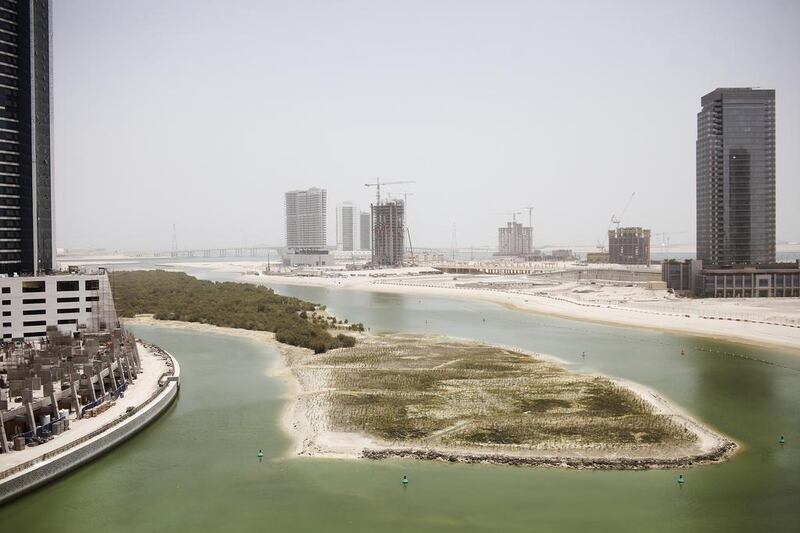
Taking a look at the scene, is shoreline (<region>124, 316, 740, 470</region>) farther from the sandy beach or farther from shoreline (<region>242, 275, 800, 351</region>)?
the sandy beach

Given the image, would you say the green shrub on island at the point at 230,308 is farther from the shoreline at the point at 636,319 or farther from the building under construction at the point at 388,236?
the building under construction at the point at 388,236

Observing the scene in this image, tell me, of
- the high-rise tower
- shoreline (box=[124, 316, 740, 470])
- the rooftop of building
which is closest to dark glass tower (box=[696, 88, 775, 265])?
the rooftop of building

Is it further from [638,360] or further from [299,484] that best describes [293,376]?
[638,360]

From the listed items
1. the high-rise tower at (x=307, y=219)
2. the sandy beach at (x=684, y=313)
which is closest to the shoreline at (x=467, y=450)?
the sandy beach at (x=684, y=313)

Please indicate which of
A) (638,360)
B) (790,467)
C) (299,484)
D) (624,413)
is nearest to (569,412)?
(624,413)

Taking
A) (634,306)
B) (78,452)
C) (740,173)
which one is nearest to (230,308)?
(634,306)
